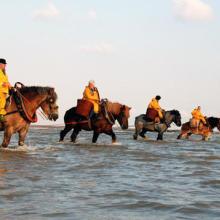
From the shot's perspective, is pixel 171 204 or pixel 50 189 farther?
pixel 50 189

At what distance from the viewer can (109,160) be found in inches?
426

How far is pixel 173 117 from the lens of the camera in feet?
77.9

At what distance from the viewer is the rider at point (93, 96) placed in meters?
17.4

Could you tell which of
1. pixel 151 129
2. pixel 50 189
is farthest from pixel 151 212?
pixel 151 129

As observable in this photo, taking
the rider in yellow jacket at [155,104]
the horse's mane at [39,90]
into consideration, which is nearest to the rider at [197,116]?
the rider in yellow jacket at [155,104]

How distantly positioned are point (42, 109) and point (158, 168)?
4.86 m

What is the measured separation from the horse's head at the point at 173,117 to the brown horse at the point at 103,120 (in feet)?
18.6

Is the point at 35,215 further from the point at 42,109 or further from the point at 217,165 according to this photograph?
the point at 42,109

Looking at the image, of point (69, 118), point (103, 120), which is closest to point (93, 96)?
point (103, 120)

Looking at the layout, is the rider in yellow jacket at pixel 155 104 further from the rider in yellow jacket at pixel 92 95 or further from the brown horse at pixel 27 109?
the brown horse at pixel 27 109

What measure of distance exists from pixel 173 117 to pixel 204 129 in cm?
335

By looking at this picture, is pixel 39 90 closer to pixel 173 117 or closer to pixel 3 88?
pixel 3 88

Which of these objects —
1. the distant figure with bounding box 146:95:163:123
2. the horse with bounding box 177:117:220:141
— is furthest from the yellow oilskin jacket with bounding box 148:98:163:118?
the horse with bounding box 177:117:220:141

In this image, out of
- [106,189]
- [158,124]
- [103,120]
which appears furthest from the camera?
[158,124]
